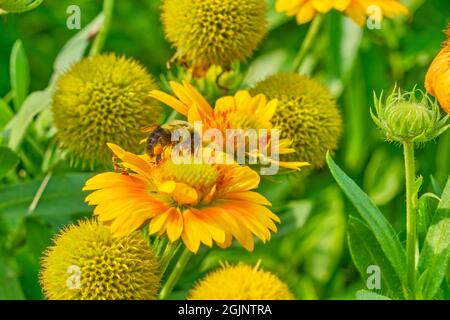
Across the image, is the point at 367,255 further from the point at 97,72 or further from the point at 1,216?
the point at 1,216

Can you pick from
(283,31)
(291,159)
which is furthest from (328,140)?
(283,31)

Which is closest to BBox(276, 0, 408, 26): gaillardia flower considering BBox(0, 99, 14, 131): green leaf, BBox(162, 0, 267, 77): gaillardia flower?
BBox(162, 0, 267, 77): gaillardia flower

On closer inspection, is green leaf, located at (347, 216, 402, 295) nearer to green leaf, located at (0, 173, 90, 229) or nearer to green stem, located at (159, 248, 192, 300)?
green stem, located at (159, 248, 192, 300)

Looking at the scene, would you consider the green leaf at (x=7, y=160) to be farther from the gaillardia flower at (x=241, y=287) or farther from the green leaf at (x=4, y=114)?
the gaillardia flower at (x=241, y=287)

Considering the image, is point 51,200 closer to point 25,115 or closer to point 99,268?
point 25,115

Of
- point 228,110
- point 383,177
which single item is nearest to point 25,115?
point 228,110

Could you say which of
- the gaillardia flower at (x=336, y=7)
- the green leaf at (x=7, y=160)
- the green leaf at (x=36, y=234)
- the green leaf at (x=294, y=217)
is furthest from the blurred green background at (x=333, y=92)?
the gaillardia flower at (x=336, y=7)

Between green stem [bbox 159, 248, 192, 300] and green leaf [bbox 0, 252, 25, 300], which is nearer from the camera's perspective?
green stem [bbox 159, 248, 192, 300]
